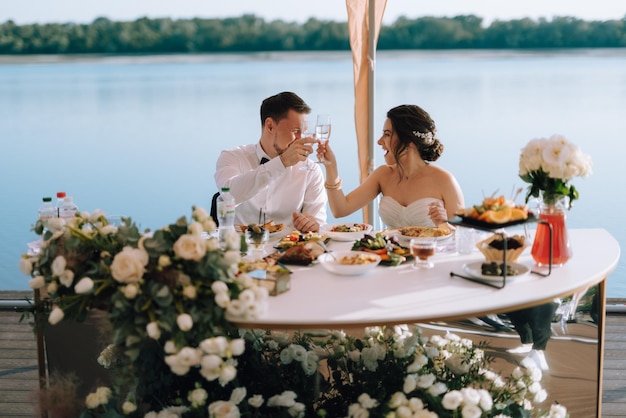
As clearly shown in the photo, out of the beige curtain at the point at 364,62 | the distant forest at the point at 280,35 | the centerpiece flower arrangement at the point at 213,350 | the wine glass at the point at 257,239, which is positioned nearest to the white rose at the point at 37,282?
the centerpiece flower arrangement at the point at 213,350

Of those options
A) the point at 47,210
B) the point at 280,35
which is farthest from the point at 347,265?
the point at 280,35

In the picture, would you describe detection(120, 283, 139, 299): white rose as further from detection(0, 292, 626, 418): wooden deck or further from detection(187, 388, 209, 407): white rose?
detection(0, 292, 626, 418): wooden deck

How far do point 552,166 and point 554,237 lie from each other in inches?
9.1

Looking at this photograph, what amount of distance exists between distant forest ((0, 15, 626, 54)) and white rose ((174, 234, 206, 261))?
3.80 m

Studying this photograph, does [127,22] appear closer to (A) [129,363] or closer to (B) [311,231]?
(B) [311,231]

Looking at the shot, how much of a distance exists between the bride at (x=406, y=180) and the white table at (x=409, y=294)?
0.92 m

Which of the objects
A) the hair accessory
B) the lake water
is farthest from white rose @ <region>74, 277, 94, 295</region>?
the lake water

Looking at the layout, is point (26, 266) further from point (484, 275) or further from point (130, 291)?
point (484, 275)

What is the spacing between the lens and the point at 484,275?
2189 millimetres

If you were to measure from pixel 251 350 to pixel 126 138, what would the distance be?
1096 centimetres

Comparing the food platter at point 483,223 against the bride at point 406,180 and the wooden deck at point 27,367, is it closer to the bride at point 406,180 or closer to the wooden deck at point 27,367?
the bride at point 406,180

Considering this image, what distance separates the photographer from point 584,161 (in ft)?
7.46

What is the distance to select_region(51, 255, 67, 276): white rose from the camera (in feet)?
6.52

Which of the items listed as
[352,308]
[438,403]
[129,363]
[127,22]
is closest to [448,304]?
[352,308]
